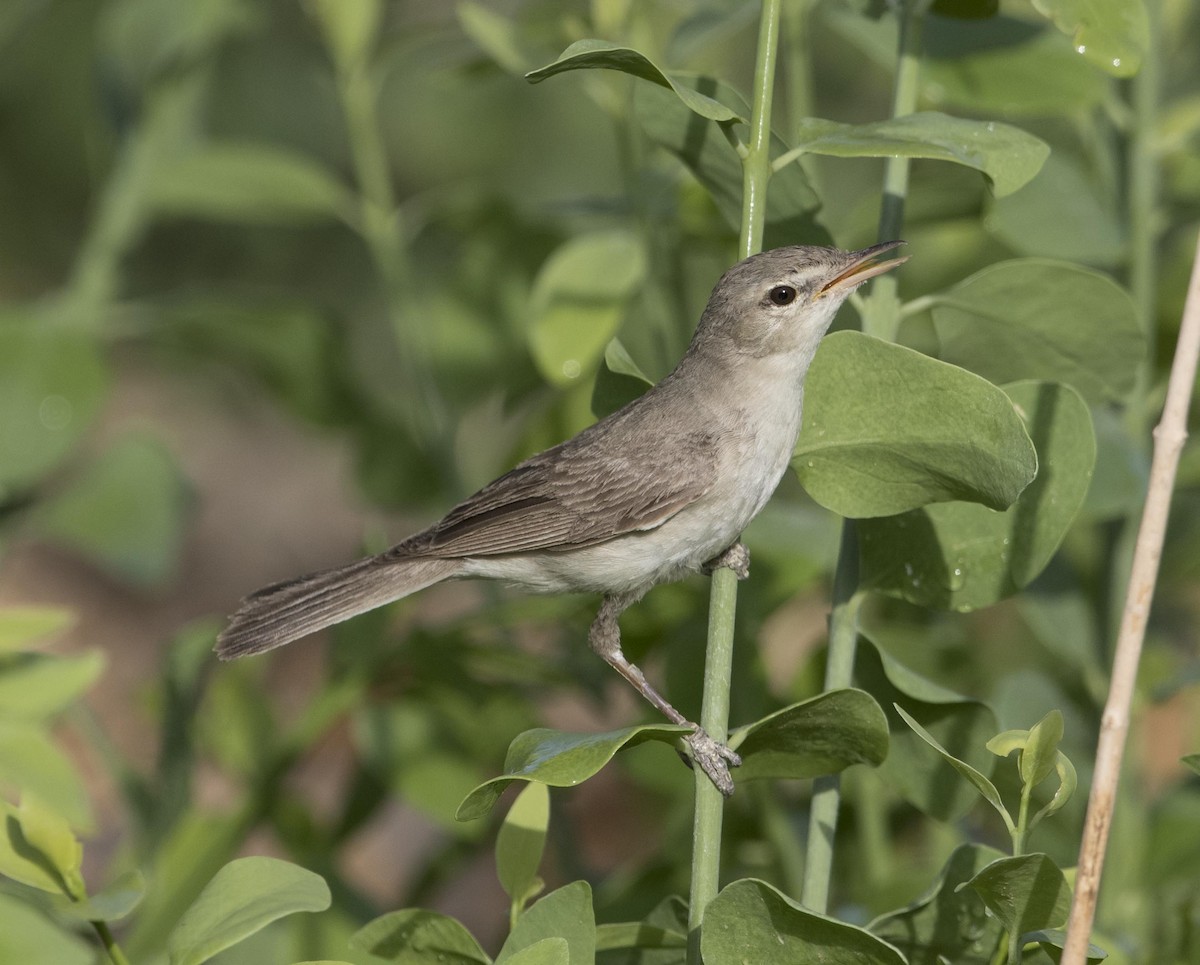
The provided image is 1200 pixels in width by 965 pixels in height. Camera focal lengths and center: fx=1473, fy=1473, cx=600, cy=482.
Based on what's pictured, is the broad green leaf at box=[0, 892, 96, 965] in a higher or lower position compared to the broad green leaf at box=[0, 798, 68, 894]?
lower

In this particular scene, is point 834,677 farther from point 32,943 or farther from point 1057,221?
point 1057,221

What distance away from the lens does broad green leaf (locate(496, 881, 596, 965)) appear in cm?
165

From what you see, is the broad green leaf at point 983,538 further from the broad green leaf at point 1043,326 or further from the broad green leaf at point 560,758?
the broad green leaf at point 560,758

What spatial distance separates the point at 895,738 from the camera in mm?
2066

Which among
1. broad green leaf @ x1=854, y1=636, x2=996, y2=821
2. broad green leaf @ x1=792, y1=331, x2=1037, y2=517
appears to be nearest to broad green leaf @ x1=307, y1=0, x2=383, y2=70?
broad green leaf @ x1=792, y1=331, x2=1037, y2=517

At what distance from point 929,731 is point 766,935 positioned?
21.2 inches

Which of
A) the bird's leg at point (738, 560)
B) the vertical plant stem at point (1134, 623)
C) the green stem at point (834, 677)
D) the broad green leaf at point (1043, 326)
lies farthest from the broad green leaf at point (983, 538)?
the bird's leg at point (738, 560)

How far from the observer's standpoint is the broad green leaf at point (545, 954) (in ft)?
5.02

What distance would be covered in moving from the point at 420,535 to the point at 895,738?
114 cm

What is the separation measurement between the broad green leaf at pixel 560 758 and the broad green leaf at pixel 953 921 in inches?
15.7

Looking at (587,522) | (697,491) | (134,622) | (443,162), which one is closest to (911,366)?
(697,491)

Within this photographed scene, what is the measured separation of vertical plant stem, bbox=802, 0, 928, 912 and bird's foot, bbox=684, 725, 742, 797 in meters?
0.16

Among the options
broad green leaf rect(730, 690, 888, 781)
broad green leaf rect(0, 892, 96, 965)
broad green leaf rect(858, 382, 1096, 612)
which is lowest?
broad green leaf rect(0, 892, 96, 965)

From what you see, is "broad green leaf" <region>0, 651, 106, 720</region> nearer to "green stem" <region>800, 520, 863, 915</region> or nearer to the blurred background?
the blurred background
